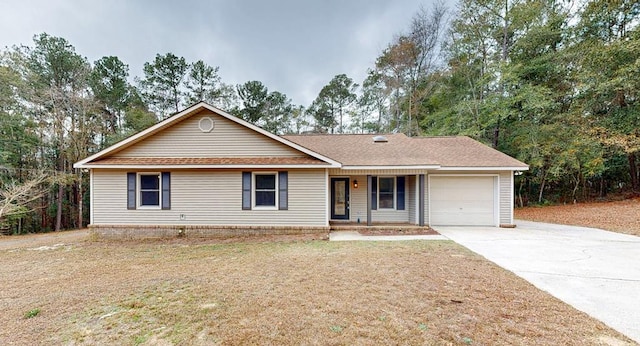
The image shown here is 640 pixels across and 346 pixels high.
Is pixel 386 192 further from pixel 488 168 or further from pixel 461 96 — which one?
pixel 461 96

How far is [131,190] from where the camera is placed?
31.1ft

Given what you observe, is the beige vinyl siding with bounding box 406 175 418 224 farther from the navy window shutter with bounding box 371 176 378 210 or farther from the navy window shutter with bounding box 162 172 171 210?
the navy window shutter with bounding box 162 172 171 210

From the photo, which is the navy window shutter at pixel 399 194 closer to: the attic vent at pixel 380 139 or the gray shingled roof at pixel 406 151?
the gray shingled roof at pixel 406 151

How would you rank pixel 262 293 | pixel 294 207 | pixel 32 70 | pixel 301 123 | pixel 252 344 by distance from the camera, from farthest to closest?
pixel 301 123 → pixel 32 70 → pixel 294 207 → pixel 262 293 → pixel 252 344

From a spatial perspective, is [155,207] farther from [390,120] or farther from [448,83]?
[448,83]

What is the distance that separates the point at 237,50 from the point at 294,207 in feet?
59.8

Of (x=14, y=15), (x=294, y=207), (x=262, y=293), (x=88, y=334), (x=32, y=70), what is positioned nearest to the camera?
(x=88, y=334)

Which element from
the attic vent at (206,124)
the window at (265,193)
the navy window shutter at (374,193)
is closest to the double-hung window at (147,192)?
the attic vent at (206,124)

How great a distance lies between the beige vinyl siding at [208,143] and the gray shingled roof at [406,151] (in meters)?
2.71

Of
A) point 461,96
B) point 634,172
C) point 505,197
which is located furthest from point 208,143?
point 634,172

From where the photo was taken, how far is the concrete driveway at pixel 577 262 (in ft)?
12.2

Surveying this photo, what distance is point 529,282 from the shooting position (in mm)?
4598

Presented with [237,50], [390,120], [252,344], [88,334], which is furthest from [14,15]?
[390,120]

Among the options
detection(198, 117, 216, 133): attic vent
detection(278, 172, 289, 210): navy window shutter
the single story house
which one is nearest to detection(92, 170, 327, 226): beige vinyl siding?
the single story house
